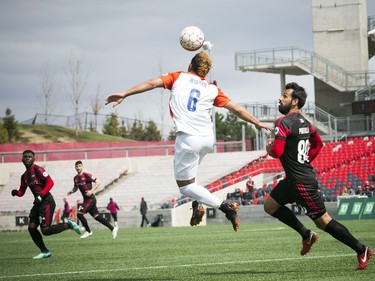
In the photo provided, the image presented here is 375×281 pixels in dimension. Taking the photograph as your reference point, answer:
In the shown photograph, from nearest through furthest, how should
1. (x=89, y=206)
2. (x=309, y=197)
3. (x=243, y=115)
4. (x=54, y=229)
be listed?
(x=309, y=197) < (x=243, y=115) < (x=54, y=229) < (x=89, y=206)

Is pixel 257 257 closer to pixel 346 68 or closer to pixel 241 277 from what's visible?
pixel 241 277

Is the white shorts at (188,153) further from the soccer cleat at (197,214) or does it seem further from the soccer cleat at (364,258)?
the soccer cleat at (364,258)

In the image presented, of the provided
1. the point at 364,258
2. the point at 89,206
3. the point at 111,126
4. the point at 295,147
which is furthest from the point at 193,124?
the point at 111,126

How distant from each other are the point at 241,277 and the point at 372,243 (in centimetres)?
565

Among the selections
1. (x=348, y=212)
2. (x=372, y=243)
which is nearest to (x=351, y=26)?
(x=348, y=212)

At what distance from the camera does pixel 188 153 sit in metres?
10.5

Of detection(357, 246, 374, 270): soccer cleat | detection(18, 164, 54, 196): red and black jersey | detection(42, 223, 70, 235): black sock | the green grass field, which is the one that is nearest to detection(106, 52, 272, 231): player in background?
the green grass field

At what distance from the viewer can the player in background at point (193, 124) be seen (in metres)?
10.5

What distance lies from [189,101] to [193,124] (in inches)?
12.0

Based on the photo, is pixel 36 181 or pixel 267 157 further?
pixel 267 157

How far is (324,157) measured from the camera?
44.2 meters

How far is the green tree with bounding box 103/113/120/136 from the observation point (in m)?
78.3

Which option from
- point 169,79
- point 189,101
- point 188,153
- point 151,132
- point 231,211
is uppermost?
point 169,79

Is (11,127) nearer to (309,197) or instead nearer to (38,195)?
(38,195)
